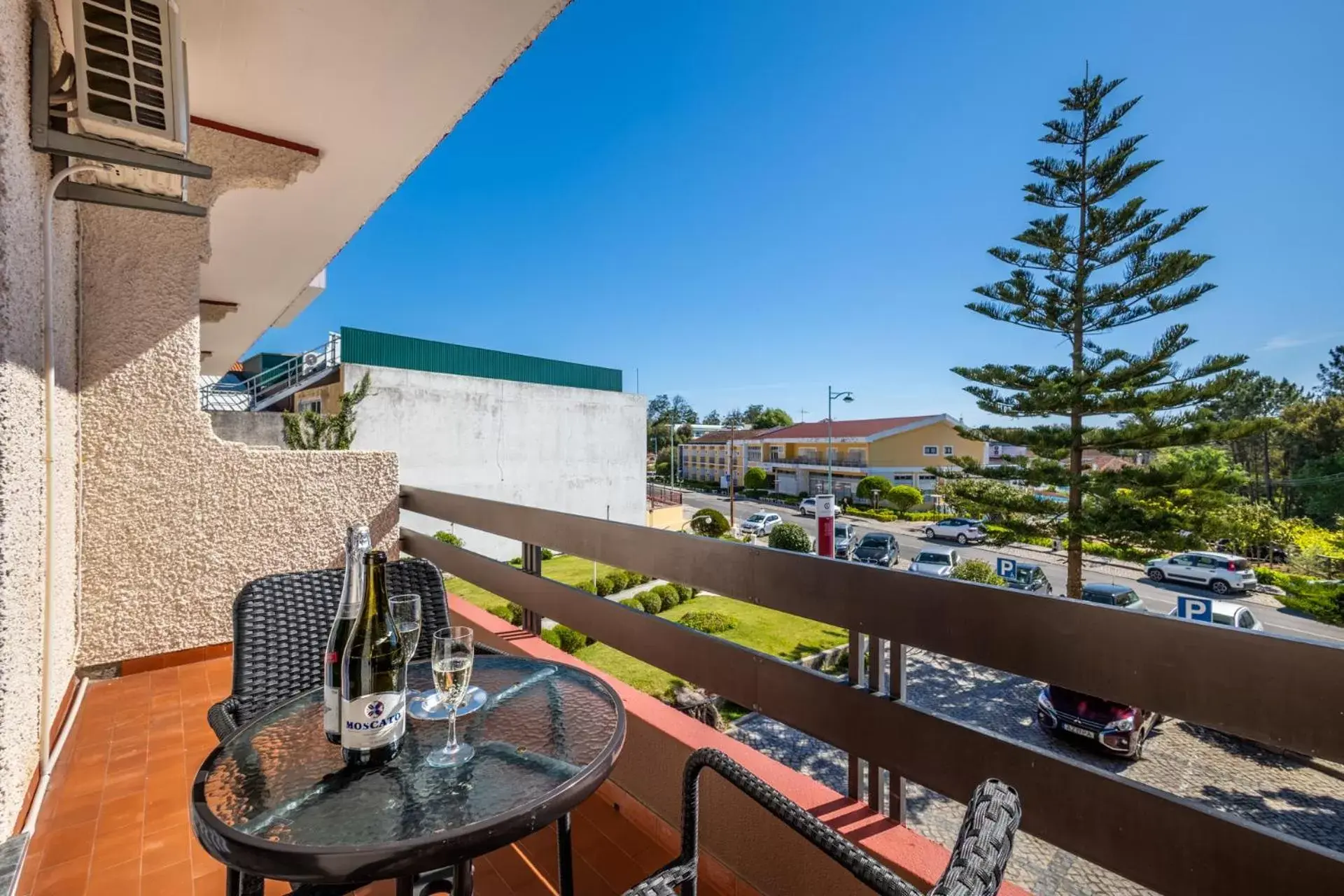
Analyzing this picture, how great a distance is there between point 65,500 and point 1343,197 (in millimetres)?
23686

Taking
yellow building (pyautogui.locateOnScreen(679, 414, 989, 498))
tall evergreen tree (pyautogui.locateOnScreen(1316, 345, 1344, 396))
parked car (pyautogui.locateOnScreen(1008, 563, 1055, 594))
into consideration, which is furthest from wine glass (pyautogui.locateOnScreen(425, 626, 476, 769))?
tall evergreen tree (pyautogui.locateOnScreen(1316, 345, 1344, 396))

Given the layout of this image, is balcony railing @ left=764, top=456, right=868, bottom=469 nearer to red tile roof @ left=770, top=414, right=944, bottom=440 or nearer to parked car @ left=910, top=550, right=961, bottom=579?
red tile roof @ left=770, top=414, right=944, bottom=440

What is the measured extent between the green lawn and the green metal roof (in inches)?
303

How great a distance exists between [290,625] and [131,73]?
168 centimetres

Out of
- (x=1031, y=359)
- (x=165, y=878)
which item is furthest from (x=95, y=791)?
(x=1031, y=359)

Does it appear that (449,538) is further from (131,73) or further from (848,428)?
(848,428)

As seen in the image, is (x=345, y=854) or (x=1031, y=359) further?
(x=1031, y=359)

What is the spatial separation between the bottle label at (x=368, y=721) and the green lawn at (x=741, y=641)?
600 centimetres

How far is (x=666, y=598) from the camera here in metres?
10.4

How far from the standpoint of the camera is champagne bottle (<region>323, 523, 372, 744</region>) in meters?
0.91

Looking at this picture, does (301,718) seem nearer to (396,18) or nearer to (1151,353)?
(396,18)

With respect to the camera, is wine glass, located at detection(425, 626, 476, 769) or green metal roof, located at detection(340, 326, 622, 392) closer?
wine glass, located at detection(425, 626, 476, 769)

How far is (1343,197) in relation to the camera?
1466 cm

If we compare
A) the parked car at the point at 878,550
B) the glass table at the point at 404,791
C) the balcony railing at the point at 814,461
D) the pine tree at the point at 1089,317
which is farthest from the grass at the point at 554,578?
the balcony railing at the point at 814,461
